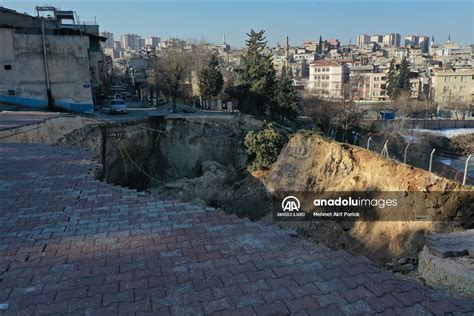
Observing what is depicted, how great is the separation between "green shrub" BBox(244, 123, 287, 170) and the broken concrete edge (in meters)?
14.3

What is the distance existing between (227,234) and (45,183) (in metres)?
3.92

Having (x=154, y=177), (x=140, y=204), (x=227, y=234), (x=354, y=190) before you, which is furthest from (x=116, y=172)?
(x=227, y=234)

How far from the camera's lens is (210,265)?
11.9ft

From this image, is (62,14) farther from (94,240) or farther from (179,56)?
(94,240)

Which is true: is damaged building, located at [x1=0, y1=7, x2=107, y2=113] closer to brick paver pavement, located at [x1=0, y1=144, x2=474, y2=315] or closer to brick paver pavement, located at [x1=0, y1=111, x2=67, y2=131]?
brick paver pavement, located at [x1=0, y1=111, x2=67, y2=131]

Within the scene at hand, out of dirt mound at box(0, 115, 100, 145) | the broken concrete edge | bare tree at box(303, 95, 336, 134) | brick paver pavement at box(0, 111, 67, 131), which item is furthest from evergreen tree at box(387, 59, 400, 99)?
the broken concrete edge

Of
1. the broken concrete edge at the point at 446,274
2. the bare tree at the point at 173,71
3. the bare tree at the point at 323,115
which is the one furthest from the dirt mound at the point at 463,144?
the broken concrete edge at the point at 446,274

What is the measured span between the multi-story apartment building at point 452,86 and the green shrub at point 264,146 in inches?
1479

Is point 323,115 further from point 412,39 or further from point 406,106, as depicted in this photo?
point 412,39

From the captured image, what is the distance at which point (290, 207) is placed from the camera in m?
18.9

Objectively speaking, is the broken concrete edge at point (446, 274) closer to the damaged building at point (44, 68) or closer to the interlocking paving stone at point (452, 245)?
the interlocking paving stone at point (452, 245)

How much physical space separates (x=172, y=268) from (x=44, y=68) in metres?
22.2

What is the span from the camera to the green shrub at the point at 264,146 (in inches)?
905

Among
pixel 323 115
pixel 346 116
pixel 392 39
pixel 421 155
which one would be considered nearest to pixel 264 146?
pixel 421 155
